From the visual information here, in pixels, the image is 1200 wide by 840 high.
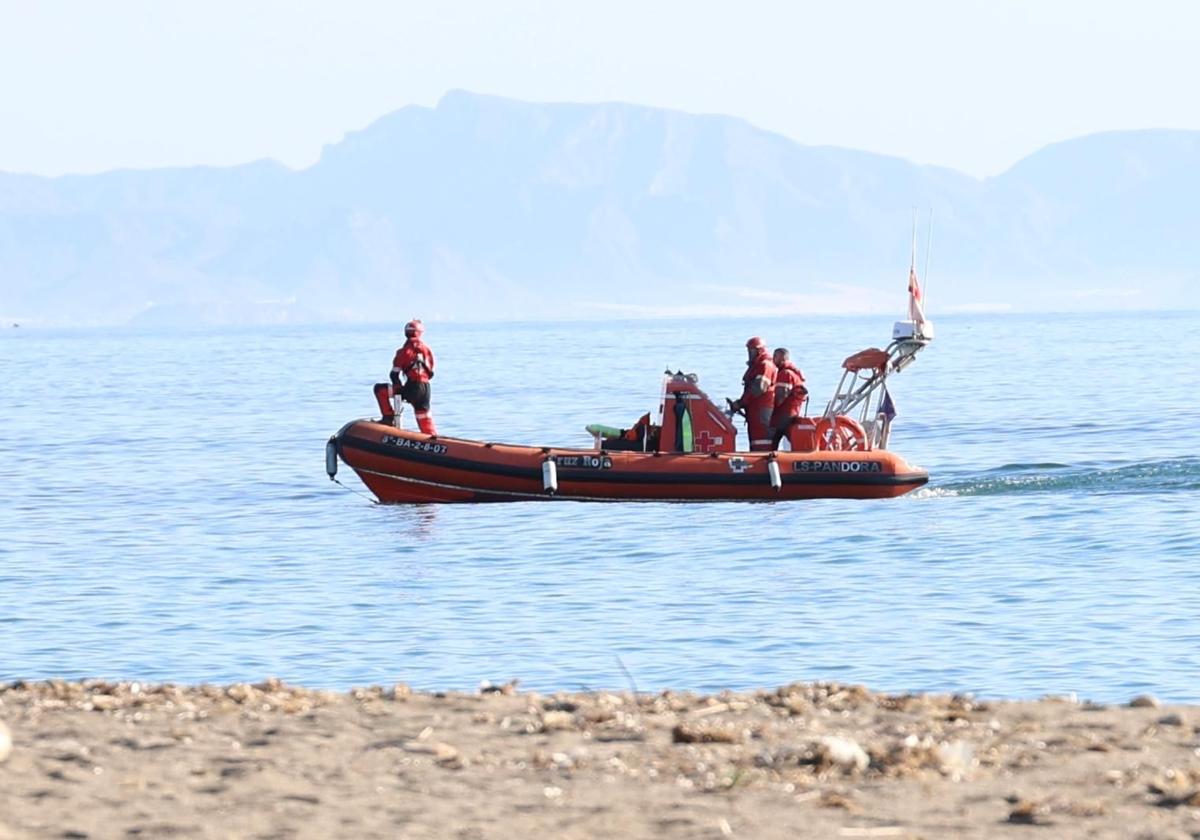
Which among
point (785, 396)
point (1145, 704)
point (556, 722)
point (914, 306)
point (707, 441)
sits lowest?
point (1145, 704)

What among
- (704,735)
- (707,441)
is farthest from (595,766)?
(707,441)

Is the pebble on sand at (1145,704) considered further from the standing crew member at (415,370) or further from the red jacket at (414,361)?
the red jacket at (414,361)

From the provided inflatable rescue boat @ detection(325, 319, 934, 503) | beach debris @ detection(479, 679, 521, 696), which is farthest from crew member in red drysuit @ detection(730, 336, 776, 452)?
beach debris @ detection(479, 679, 521, 696)

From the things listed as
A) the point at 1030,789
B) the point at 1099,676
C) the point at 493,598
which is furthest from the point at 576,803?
the point at 493,598

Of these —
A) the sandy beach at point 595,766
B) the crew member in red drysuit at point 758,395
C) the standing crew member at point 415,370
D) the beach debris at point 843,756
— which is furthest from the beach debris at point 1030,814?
the standing crew member at point 415,370

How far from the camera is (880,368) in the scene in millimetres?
21703

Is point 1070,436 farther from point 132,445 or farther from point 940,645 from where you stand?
point 940,645

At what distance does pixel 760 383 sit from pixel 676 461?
1.24m

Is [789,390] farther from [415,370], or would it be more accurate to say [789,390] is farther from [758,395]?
[415,370]

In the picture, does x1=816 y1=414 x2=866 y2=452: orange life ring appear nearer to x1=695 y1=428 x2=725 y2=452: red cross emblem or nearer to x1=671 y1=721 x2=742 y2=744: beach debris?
x1=695 y1=428 x2=725 y2=452: red cross emblem

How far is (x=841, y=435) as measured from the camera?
22.0m

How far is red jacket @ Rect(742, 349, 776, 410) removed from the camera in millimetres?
20984

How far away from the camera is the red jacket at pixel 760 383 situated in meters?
21.0

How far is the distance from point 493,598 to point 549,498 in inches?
262
